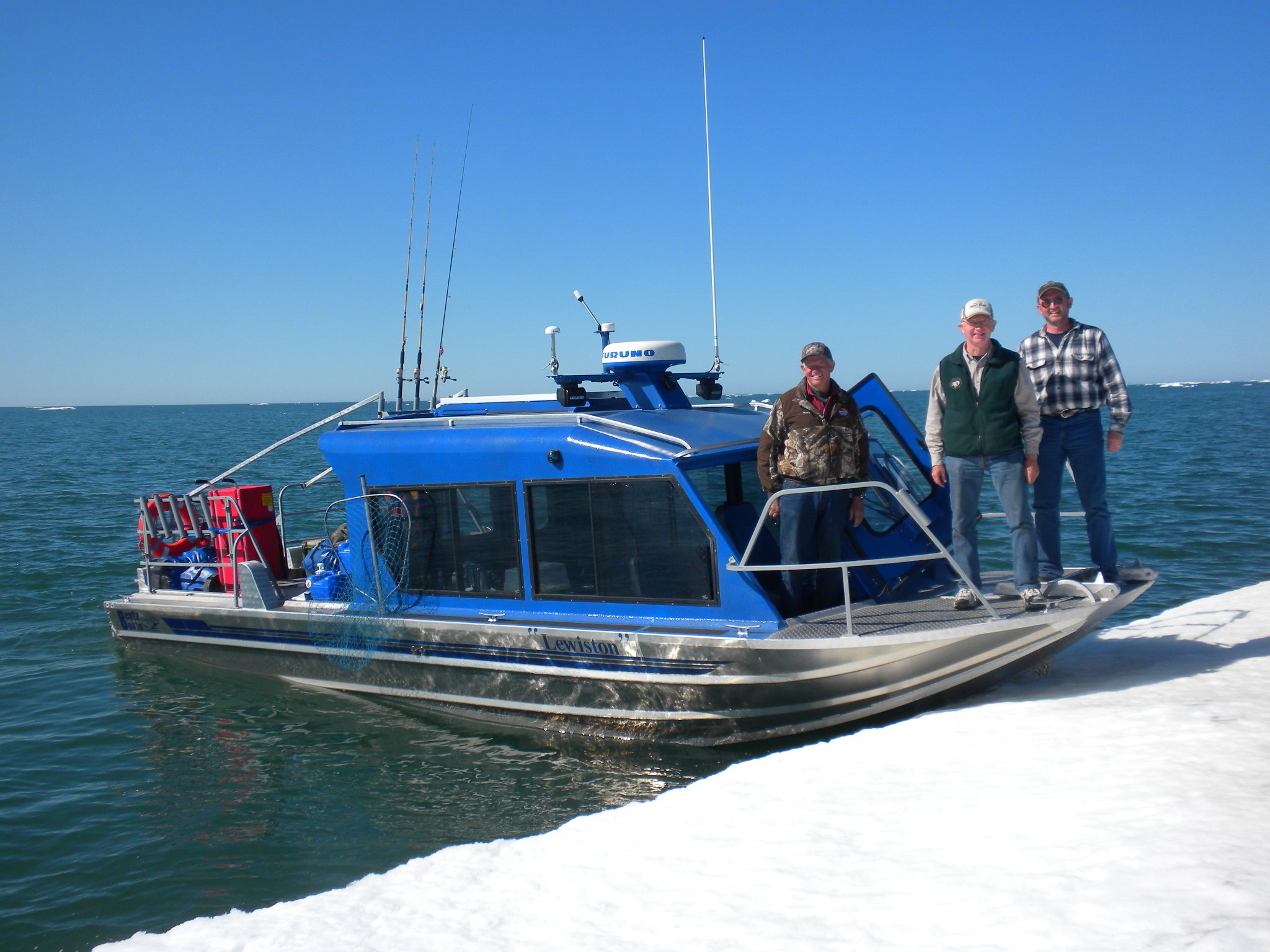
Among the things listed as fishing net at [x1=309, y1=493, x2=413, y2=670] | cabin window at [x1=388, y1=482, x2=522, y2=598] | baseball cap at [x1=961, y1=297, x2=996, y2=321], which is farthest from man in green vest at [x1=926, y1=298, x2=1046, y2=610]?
→ fishing net at [x1=309, y1=493, x2=413, y2=670]

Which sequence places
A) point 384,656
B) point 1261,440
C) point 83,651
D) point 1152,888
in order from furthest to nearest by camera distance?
point 1261,440, point 83,651, point 384,656, point 1152,888

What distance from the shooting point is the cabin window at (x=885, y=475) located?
7172mm

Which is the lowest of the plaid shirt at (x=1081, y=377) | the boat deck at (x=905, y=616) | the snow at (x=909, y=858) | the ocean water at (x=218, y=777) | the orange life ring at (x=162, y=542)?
the ocean water at (x=218, y=777)

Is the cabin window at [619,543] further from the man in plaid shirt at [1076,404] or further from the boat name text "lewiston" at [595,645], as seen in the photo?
the man in plaid shirt at [1076,404]

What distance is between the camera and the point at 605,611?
6.81 meters

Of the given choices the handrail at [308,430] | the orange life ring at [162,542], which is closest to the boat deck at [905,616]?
the handrail at [308,430]

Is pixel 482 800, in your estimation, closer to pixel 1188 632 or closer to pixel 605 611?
pixel 605 611

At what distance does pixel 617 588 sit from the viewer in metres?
6.78

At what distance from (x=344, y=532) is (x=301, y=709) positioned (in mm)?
1796

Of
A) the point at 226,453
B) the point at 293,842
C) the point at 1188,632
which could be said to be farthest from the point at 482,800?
the point at 226,453

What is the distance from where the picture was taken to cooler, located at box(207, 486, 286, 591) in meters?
9.24

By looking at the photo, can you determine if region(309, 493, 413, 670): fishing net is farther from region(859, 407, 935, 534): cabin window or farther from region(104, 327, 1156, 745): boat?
region(859, 407, 935, 534): cabin window

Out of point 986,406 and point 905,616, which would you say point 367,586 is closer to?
point 905,616

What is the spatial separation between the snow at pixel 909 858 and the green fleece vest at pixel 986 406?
1610mm
